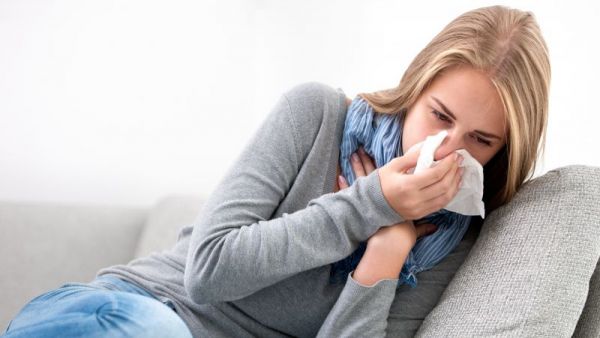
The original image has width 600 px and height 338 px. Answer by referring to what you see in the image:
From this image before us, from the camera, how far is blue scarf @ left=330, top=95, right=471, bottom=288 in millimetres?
1157

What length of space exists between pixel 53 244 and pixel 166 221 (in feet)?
1.05

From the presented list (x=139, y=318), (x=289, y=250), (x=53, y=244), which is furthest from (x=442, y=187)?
(x=53, y=244)

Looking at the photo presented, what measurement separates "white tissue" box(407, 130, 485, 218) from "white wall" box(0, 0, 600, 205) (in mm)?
596

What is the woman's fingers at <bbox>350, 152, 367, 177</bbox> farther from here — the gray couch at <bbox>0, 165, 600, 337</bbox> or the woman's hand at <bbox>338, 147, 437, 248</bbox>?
the gray couch at <bbox>0, 165, 600, 337</bbox>

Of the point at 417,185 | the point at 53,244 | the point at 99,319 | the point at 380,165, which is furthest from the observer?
the point at 53,244

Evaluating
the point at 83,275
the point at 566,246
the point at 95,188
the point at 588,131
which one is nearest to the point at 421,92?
the point at 566,246

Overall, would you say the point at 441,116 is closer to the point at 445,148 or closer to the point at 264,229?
the point at 445,148

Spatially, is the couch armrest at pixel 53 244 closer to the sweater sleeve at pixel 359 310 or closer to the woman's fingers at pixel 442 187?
the sweater sleeve at pixel 359 310

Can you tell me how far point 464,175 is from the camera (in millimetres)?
1097

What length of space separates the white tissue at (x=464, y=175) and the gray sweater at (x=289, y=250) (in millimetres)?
86

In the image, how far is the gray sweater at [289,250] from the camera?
1.05 meters

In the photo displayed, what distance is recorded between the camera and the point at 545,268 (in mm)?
1037

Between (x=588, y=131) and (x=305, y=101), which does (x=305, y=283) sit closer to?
(x=305, y=101)

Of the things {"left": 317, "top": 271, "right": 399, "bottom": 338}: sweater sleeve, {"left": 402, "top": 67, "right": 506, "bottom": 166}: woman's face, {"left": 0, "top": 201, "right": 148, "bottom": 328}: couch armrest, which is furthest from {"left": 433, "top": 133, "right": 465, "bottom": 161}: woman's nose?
{"left": 0, "top": 201, "right": 148, "bottom": 328}: couch armrest
